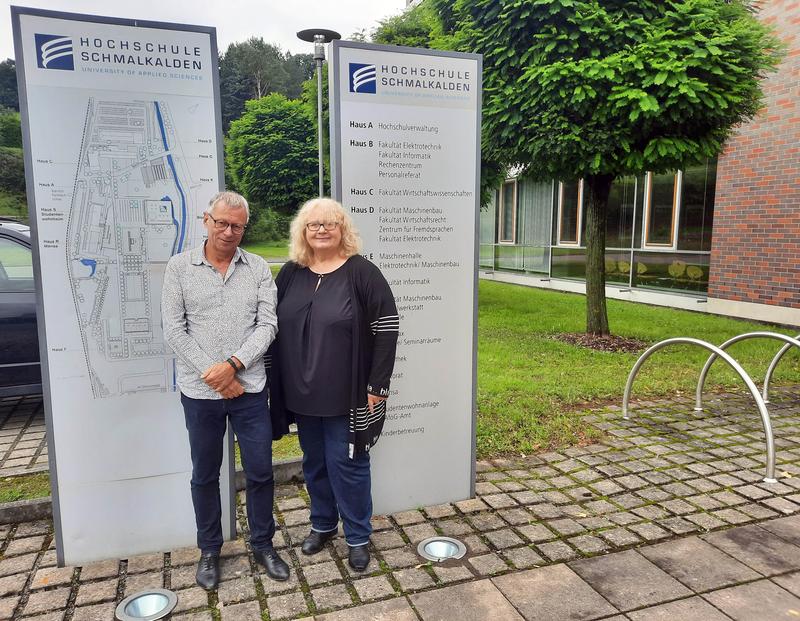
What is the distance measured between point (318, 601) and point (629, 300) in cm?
1273

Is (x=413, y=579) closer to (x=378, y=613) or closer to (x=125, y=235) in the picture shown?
(x=378, y=613)

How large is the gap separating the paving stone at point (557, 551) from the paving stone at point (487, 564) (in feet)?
0.88

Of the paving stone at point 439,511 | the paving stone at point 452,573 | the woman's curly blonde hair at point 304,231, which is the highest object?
the woman's curly blonde hair at point 304,231

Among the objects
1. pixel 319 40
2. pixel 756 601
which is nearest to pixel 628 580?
pixel 756 601

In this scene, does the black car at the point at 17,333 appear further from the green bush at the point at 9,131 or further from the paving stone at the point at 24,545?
the green bush at the point at 9,131

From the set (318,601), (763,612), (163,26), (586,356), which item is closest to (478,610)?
(318,601)

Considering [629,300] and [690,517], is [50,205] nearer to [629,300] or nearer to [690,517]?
[690,517]

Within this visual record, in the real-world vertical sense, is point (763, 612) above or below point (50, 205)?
below

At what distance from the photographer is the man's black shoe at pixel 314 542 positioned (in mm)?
3377

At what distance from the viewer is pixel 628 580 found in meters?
3.13

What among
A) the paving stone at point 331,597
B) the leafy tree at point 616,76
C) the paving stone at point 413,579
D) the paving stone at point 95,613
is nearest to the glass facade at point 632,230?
the leafy tree at point 616,76

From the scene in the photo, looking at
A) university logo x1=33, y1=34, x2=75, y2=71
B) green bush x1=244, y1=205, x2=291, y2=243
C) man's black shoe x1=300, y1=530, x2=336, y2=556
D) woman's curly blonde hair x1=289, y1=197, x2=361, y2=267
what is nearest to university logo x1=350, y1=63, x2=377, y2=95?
woman's curly blonde hair x1=289, y1=197, x2=361, y2=267

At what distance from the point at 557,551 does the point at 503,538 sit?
309mm

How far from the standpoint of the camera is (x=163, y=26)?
10.2 feet
